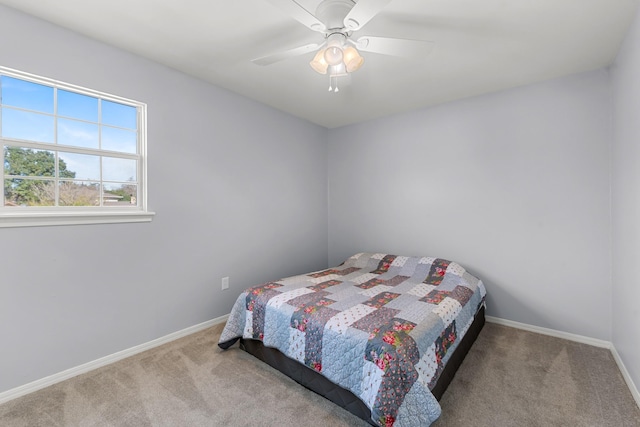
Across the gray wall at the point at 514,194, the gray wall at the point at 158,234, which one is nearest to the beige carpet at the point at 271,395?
the gray wall at the point at 158,234

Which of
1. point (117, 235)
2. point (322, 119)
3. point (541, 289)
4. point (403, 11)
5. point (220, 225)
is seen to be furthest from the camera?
point (322, 119)

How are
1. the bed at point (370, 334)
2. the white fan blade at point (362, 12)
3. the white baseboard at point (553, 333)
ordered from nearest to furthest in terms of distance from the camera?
the white fan blade at point (362, 12) → the bed at point (370, 334) → the white baseboard at point (553, 333)

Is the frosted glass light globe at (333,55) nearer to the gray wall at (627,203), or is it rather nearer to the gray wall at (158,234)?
the gray wall at (158,234)

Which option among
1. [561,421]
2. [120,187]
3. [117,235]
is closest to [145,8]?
[120,187]

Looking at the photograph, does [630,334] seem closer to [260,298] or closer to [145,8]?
[260,298]

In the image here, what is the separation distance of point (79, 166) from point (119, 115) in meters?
0.50

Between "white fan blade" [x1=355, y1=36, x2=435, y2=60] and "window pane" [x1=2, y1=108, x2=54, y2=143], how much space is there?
6.92ft

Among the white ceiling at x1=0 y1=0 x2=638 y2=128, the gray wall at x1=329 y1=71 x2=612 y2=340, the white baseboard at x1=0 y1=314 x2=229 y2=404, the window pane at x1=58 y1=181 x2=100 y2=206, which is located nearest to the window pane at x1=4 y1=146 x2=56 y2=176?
the window pane at x1=58 y1=181 x2=100 y2=206

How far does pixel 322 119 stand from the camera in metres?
3.73

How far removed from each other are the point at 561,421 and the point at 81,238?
3.18 meters

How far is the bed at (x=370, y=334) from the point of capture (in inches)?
55.7

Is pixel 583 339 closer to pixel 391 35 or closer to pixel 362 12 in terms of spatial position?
pixel 391 35

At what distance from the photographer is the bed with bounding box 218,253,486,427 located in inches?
55.7

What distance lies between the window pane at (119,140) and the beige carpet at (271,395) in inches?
64.3
